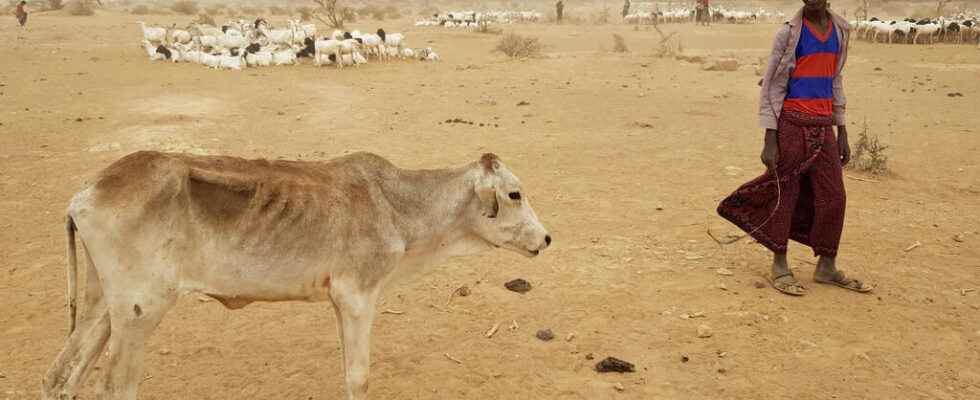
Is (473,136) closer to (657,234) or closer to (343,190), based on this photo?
(657,234)

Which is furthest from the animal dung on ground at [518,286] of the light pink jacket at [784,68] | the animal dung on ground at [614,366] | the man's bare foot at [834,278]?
the man's bare foot at [834,278]

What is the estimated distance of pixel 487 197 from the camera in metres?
3.64

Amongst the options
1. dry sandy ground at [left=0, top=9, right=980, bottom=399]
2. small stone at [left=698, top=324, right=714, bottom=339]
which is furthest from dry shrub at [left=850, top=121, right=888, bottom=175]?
small stone at [left=698, top=324, right=714, bottom=339]

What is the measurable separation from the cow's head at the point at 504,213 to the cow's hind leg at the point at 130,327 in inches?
57.4

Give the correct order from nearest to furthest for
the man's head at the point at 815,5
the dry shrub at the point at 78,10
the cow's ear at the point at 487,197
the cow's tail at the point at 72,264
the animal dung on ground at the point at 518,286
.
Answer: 1. the cow's tail at the point at 72,264
2. the cow's ear at the point at 487,197
3. the man's head at the point at 815,5
4. the animal dung on ground at the point at 518,286
5. the dry shrub at the point at 78,10

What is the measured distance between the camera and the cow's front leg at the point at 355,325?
3.27m

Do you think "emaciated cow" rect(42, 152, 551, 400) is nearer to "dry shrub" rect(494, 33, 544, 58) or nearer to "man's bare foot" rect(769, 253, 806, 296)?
"man's bare foot" rect(769, 253, 806, 296)

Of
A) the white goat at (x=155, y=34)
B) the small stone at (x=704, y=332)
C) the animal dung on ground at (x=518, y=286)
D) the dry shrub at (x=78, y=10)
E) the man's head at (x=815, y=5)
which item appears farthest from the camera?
the dry shrub at (x=78, y=10)

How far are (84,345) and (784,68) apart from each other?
14.4ft

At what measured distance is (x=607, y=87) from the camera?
1544 centimetres

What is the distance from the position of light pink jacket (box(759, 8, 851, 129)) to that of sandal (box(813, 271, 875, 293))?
1.09 metres

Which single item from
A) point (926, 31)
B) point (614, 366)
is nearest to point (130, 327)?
point (614, 366)

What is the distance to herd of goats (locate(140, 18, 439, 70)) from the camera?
60.4 feet

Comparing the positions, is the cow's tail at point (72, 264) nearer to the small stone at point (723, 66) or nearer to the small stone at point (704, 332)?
the small stone at point (704, 332)
